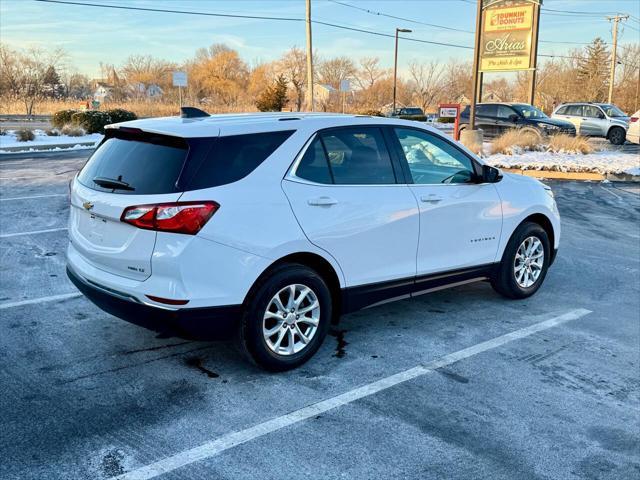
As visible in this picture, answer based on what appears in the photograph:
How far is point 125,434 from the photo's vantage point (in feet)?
10.6

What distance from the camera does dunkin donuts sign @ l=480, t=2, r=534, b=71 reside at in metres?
30.0

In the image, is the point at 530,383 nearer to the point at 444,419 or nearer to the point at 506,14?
the point at 444,419

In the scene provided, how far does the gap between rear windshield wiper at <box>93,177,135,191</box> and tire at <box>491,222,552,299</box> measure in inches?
134

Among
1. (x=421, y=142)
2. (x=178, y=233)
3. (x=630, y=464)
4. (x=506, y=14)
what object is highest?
(x=506, y=14)

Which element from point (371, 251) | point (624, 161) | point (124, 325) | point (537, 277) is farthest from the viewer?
point (624, 161)

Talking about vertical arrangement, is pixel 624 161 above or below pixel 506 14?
below

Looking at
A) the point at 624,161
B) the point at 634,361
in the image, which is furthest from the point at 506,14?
the point at 634,361

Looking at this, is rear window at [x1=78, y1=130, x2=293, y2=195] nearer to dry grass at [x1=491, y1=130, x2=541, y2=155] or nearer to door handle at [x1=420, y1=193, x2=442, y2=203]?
door handle at [x1=420, y1=193, x2=442, y2=203]

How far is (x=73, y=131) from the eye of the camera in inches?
934

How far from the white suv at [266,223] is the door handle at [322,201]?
1cm

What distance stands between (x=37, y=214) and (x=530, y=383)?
25.8 ft

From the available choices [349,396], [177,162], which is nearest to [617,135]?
[349,396]

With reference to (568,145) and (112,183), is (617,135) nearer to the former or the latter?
(568,145)

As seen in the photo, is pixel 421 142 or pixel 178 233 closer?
pixel 178 233
